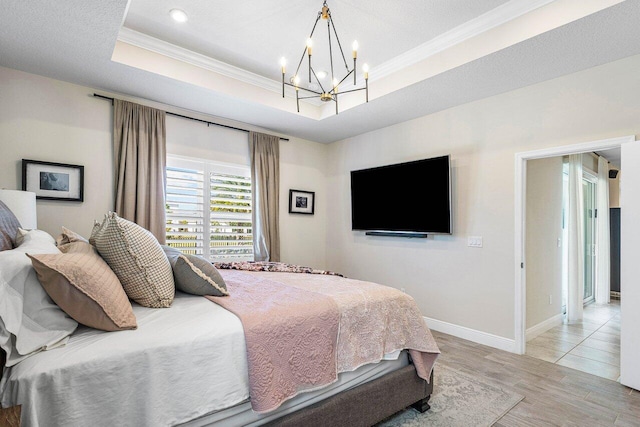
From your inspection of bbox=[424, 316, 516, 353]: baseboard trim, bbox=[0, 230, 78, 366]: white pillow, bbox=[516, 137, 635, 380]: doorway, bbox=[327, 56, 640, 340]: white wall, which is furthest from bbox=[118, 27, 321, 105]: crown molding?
bbox=[424, 316, 516, 353]: baseboard trim

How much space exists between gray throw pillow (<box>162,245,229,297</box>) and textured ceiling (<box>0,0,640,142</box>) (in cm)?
180

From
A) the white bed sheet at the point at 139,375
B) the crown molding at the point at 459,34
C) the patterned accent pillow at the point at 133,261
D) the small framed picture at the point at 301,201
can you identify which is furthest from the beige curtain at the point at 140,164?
the crown molding at the point at 459,34

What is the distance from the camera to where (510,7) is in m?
2.59

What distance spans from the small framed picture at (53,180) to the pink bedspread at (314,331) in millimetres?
2235

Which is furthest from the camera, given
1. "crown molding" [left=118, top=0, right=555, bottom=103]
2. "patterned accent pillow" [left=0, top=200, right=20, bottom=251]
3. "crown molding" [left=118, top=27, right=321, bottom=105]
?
"crown molding" [left=118, top=27, right=321, bottom=105]

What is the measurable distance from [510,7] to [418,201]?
2137 millimetres

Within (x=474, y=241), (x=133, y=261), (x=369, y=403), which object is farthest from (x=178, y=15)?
(x=474, y=241)

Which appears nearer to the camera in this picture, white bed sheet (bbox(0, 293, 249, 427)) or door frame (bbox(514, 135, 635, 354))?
white bed sheet (bbox(0, 293, 249, 427))

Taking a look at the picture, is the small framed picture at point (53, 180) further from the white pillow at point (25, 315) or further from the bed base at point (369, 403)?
the bed base at point (369, 403)

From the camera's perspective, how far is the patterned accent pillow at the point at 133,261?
5.34 ft

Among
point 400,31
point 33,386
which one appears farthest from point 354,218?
point 33,386

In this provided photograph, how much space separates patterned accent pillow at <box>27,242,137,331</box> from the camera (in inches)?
49.2

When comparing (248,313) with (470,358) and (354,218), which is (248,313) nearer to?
(470,358)

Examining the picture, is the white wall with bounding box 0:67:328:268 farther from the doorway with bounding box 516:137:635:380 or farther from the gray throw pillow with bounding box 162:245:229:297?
the doorway with bounding box 516:137:635:380
